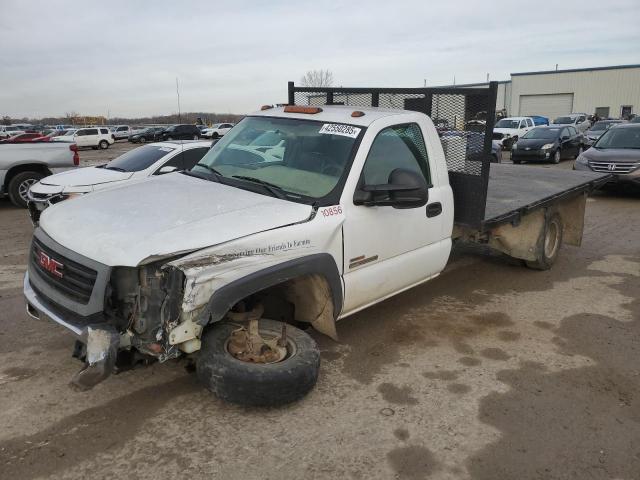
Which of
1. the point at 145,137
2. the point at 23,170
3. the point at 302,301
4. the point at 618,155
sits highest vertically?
the point at 618,155

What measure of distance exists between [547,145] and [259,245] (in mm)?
19562

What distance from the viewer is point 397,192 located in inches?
153

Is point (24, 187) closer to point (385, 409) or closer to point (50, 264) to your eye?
point (50, 264)

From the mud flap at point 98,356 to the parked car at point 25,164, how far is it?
9534mm

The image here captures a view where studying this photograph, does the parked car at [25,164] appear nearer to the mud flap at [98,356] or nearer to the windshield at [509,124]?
the mud flap at [98,356]

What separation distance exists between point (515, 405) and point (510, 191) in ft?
12.0

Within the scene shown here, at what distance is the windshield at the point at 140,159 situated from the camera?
884 centimetres

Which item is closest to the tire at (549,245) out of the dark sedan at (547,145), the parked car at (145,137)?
the dark sedan at (547,145)

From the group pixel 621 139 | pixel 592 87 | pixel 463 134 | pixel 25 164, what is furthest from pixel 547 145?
pixel 592 87

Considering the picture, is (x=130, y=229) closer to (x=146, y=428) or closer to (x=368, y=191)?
(x=146, y=428)

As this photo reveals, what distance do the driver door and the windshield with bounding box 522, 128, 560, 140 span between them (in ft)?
60.1

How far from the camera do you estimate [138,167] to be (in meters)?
8.82

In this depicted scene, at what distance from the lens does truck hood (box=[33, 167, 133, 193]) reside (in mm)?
8352

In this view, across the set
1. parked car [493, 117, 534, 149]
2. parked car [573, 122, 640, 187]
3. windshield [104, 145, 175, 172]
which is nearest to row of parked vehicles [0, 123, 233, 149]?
parked car [493, 117, 534, 149]
